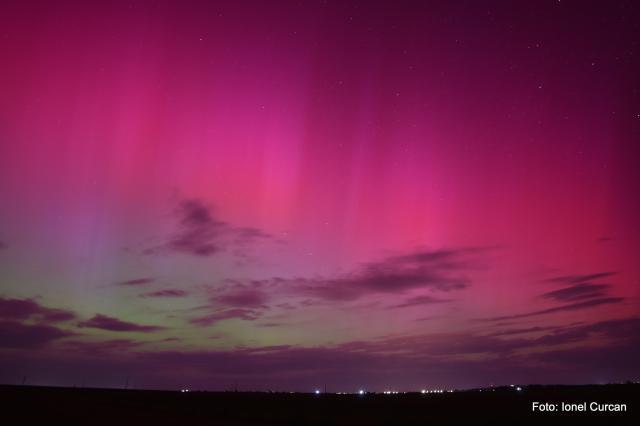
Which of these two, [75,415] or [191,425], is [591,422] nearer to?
[191,425]

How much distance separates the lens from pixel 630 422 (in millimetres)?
41469

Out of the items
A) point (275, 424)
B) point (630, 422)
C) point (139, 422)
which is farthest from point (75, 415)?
point (630, 422)

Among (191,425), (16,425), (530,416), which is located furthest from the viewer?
(530,416)

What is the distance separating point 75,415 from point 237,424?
1311 centimetres

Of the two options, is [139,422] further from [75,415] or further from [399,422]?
[399,422]

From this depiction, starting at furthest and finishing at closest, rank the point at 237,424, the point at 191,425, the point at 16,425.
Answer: the point at 237,424, the point at 191,425, the point at 16,425

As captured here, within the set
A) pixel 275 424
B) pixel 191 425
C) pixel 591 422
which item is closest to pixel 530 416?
pixel 591 422

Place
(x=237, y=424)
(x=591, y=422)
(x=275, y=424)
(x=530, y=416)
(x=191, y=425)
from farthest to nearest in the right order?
(x=530, y=416) < (x=591, y=422) < (x=275, y=424) < (x=237, y=424) < (x=191, y=425)

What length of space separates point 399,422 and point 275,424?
1127 centimetres

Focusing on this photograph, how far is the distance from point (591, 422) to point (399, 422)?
16549 mm

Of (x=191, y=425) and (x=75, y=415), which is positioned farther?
(x=75, y=415)

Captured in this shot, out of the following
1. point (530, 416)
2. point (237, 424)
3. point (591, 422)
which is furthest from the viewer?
point (530, 416)

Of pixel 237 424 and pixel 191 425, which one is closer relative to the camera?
pixel 191 425

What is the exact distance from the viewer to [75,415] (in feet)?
127
